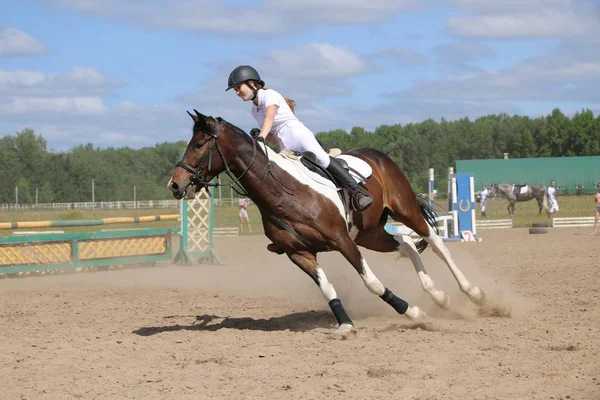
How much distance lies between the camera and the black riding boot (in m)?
7.96

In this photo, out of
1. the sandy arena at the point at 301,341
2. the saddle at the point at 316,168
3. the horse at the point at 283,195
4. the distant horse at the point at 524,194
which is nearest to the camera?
the sandy arena at the point at 301,341

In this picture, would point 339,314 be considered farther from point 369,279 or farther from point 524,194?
point 524,194

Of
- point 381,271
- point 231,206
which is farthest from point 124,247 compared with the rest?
point 231,206

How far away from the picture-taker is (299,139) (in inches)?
313

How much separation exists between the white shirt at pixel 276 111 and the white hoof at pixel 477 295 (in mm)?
2817

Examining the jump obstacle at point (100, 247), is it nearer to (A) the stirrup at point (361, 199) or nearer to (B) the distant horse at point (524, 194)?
(A) the stirrup at point (361, 199)

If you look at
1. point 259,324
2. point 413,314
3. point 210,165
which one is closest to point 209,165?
point 210,165

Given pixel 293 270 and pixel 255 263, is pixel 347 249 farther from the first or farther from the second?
pixel 255 263

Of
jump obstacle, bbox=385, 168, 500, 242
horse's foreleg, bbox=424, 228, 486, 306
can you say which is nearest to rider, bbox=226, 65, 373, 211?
horse's foreleg, bbox=424, 228, 486, 306

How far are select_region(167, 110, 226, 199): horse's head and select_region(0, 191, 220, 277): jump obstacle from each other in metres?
9.82

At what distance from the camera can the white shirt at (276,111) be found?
7.62m

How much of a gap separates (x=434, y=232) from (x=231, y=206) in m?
54.8

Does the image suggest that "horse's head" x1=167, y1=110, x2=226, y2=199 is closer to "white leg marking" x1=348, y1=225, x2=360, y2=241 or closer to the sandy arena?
the sandy arena

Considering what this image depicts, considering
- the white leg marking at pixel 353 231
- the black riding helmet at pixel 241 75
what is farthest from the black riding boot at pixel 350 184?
the black riding helmet at pixel 241 75
